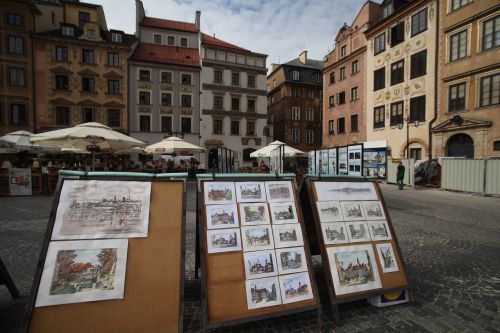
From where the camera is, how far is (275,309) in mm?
2607

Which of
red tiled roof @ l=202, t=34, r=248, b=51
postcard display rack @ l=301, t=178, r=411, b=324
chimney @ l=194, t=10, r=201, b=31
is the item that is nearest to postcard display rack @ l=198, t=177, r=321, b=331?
postcard display rack @ l=301, t=178, r=411, b=324

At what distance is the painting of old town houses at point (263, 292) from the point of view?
2586 millimetres

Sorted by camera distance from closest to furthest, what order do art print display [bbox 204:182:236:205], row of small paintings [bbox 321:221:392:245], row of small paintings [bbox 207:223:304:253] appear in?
row of small paintings [bbox 207:223:304:253] < art print display [bbox 204:182:236:205] < row of small paintings [bbox 321:221:392:245]

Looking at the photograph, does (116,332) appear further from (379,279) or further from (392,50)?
(392,50)

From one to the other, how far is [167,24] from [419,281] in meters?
39.3

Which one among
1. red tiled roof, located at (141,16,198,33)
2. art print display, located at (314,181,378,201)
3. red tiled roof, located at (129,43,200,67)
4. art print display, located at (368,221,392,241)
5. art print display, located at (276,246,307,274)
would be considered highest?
red tiled roof, located at (141,16,198,33)

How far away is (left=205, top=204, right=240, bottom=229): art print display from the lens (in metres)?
2.67

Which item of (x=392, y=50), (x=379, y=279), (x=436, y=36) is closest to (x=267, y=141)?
(x=392, y=50)

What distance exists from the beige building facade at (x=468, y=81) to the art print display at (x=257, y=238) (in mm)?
20036

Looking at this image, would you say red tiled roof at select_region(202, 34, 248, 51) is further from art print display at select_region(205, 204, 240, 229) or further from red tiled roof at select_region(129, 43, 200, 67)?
art print display at select_region(205, 204, 240, 229)

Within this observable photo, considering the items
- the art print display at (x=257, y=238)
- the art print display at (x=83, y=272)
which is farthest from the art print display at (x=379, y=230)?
the art print display at (x=83, y=272)

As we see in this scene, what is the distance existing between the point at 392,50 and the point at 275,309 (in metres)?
26.6

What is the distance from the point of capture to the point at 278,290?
2689mm

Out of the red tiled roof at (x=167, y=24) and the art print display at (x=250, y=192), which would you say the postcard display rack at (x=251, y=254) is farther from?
the red tiled roof at (x=167, y=24)
